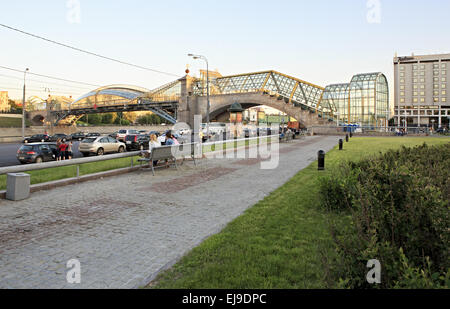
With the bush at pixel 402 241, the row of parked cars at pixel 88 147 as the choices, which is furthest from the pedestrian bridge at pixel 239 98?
the bush at pixel 402 241

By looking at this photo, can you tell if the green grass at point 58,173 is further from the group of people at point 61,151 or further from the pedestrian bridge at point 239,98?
the pedestrian bridge at point 239,98

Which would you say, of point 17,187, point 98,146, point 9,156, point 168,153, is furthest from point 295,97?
point 17,187

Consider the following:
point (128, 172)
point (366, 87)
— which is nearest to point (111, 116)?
point (366, 87)

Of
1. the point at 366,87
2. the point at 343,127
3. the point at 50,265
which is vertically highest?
the point at 366,87

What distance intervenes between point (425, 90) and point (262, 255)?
522 ft

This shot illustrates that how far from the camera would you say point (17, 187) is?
7.81 meters

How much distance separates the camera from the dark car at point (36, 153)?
58.1ft

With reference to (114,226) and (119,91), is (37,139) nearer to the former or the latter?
(114,226)

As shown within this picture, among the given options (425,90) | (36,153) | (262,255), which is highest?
(425,90)

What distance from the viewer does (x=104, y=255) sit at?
448 centimetres

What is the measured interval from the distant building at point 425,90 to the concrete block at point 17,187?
14527cm

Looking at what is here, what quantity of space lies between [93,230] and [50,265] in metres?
1.46
